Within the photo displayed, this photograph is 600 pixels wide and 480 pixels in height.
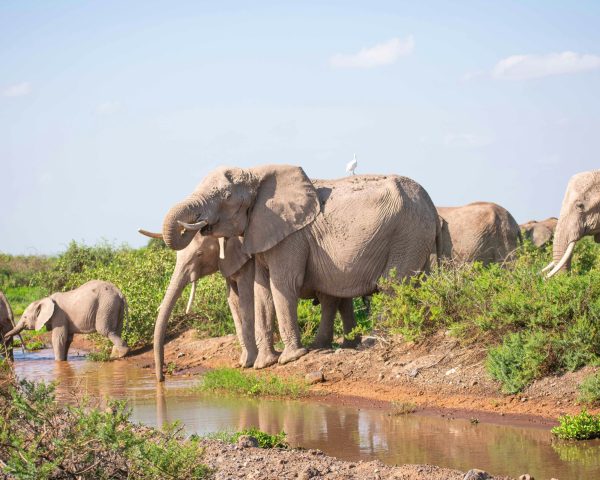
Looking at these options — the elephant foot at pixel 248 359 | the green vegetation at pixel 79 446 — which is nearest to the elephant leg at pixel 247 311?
the elephant foot at pixel 248 359

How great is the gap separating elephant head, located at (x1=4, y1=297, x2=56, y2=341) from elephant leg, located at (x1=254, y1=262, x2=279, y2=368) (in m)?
5.04

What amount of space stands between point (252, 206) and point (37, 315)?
5.76 m

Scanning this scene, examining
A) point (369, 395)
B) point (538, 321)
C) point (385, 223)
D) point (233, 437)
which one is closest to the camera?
point (233, 437)

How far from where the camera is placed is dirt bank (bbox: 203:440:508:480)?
8117 mm

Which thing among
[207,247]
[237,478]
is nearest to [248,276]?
[207,247]

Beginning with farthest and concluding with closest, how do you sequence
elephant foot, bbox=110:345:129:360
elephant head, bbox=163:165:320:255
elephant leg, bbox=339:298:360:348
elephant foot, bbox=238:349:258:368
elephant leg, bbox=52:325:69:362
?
elephant leg, bbox=52:325:69:362 < elephant foot, bbox=110:345:129:360 < elephant leg, bbox=339:298:360:348 < elephant foot, bbox=238:349:258:368 < elephant head, bbox=163:165:320:255

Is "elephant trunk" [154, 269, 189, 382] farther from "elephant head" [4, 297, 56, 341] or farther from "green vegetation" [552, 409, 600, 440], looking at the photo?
"green vegetation" [552, 409, 600, 440]

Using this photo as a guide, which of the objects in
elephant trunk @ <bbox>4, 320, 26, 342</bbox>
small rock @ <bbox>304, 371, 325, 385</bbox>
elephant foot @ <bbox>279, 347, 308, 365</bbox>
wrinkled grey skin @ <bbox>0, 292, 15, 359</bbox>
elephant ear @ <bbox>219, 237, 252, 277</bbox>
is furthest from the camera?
wrinkled grey skin @ <bbox>0, 292, 15, 359</bbox>

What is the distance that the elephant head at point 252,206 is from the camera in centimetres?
1405

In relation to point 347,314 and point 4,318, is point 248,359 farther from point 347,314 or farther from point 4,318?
point 4,318

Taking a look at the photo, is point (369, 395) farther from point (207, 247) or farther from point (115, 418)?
point (115, 418)

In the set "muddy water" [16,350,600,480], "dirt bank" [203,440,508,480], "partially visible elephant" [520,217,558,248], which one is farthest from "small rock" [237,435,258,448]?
"partially visible elephant" [520,217,558,248]

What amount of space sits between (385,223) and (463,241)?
459 centimetres

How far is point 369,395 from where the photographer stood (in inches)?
498
